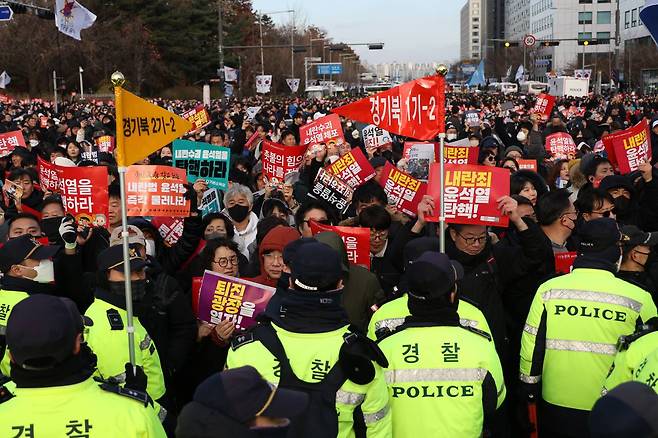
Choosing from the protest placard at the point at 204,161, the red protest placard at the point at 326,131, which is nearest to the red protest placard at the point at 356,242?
the protest placard at the point at 204,161

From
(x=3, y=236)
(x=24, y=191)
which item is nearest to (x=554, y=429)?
(x=3, y=236)

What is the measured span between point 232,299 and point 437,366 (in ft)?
5.18

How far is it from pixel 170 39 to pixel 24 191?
61739 mm

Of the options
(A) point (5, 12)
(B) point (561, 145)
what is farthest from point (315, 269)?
(A) point (5, 12)

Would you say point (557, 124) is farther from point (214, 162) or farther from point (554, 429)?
point (554, 429)

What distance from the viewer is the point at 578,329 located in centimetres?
393

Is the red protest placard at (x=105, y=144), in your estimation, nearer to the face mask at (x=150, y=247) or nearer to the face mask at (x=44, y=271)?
the face mask at (x=150, y=247)

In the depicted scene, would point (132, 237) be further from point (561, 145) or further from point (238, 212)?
point (561, 145)

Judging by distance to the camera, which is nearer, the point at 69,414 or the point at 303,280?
the point at 69,414

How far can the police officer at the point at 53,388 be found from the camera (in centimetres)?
265

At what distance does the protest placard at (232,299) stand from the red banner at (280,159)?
5.23m

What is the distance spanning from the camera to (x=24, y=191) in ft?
27.1

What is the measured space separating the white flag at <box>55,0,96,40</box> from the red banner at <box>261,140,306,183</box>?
1480 centimetres

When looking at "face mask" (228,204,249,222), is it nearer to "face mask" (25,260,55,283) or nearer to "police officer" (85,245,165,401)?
"face mask" (25,260,55,283)
